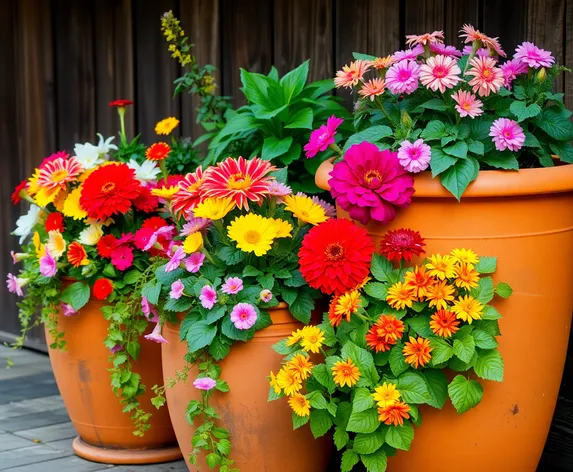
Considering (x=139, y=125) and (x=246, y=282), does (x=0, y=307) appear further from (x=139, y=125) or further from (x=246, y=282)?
(x=246, y=282)

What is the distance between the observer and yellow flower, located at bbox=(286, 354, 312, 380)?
2.34 metres

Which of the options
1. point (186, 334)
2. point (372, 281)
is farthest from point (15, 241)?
point (372, 281)

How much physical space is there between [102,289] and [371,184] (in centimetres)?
105

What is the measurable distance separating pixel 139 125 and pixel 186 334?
195cm

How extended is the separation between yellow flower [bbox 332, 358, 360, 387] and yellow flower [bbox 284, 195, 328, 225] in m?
0.43

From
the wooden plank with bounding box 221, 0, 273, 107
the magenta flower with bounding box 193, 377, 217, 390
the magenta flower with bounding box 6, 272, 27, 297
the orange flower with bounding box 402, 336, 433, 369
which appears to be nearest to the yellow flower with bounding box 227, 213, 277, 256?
the magenta flower with bounding box 193, 377, 217, 390

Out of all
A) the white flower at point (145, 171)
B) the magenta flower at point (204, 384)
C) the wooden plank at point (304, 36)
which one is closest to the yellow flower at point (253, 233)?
the magenta flower at point (204, 384)

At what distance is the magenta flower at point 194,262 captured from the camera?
2.58 metres

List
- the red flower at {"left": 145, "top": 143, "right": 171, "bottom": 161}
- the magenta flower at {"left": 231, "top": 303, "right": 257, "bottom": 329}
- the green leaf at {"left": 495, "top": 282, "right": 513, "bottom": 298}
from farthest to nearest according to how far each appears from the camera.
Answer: the red flower at {"left": 145, "top": 143, "right": 171, "bottom": 161}
the magenta flower at {"left": 231, "top": 303, "right": 257, "bottom": 329}
the green leaf at {"left": 495, "top": 282, "right": 513, "bottom": 298}

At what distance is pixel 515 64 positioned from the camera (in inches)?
99.3

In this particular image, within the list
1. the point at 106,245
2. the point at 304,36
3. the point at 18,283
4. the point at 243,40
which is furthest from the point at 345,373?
the point at 243,40

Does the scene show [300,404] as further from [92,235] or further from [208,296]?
→ [92,235]

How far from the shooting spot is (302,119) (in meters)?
3.03

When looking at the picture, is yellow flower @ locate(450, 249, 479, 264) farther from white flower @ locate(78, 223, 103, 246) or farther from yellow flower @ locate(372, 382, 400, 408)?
white flower @ locate(78, 223, 103, 246)
